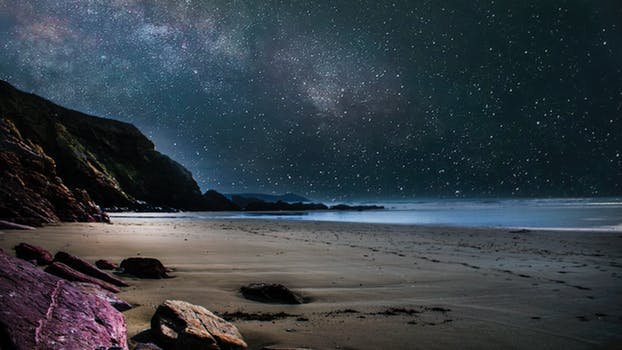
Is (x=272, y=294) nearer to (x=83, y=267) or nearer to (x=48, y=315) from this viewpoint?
(x=83, y=267)

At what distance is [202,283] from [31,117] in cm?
4613

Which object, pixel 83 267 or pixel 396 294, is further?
pixel 396 294

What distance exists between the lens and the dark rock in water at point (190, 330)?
2434 millimetres

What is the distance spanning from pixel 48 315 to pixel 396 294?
3.68 metres

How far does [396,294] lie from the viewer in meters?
4.68

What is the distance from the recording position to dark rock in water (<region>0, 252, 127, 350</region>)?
176 cm

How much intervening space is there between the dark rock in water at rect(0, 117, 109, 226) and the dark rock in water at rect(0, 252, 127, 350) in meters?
9.23

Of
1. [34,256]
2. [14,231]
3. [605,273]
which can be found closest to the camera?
[34,256]

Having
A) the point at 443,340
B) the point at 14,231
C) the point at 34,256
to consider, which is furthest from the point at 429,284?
the point at 14,231

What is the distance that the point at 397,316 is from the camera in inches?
146

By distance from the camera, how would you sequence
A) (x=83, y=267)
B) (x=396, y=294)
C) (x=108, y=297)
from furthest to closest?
(x=396, y=294) → (x=83, y=267) → (x=108, y=297)

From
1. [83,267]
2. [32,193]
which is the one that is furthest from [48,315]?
[32,193]

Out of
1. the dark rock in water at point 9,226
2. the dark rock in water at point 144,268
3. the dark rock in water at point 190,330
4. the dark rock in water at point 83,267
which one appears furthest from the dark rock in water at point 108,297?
the dark rock in water at point 9,226

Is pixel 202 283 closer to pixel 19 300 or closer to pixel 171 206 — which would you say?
pixel 19 300
